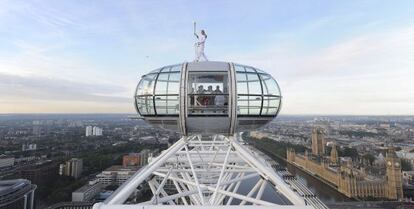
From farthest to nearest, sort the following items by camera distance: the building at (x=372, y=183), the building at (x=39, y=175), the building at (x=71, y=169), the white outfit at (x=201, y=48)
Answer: the building at (x=71, y=169)
the building at (x=39, y=175)
the building at (x=372, y=183)
the white outfit at (x=201, y=48)

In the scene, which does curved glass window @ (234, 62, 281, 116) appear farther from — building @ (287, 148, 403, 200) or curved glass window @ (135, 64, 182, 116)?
building @ (287, 148, 403, 200)

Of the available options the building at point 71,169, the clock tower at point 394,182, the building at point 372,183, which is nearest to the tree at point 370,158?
the building at point 372,183

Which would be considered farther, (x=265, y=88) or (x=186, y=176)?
(x=186, y=176)

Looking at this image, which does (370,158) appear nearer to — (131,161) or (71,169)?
(131,161)

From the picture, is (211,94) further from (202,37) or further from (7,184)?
(7,184)

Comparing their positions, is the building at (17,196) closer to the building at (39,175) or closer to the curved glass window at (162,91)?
the building at (39,175)

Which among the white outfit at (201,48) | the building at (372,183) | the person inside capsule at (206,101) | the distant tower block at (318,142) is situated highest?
the white outfit at (201,48)

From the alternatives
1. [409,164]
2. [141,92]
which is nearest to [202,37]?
[141,92]
